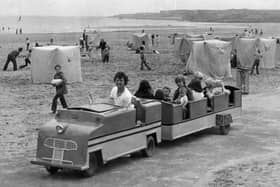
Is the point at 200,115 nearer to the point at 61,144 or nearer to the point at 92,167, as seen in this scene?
the point at 92,167

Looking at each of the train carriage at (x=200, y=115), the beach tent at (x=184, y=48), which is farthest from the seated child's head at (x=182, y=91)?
the beach tent at (x=184, y=48)

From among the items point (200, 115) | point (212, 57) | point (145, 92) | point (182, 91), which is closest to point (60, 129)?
point (145, 92)

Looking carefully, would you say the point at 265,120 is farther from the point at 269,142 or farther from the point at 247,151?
the point at 247,151

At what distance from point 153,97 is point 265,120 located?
4586mm

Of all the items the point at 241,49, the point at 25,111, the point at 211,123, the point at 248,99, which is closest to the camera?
the point at 211,123

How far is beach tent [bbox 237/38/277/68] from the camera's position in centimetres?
3192

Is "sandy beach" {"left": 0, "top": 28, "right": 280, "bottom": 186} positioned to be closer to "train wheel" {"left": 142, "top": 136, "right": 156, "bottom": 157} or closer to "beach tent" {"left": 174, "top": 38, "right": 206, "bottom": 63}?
"beach tent" {"left": 174, "top": 38, "right": 206, "bottom": 63}

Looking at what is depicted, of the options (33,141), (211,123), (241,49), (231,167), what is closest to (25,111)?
(33,141)

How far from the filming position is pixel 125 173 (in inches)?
379

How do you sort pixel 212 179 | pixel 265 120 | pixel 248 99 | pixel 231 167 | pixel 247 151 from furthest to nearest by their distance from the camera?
pixel 248 99
pixel 265 120
pixel 247 151
pixel 231 167
pixel 212 179

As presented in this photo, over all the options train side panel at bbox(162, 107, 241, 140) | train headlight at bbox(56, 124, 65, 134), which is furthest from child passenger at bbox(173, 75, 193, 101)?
train headlight at bbox(56, 124, 65, 134)

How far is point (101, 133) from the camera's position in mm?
9281

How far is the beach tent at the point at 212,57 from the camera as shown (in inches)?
1061

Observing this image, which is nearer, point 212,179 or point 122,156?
point 212,179
